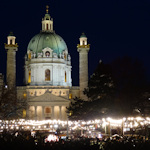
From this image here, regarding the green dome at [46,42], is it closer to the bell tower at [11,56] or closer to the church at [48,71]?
the church at [48,71]

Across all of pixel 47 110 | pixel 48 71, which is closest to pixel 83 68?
pixel 47 110

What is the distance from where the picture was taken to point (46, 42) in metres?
124

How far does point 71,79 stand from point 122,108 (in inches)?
3007

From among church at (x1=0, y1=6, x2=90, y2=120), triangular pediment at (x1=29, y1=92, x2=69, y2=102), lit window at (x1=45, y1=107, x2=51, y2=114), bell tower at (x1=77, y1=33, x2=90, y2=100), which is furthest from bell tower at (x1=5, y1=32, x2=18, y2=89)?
bell tower at (x1=77, y1=33, x2=90, y2=100)

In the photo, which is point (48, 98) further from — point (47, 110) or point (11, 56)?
point (11, 56)

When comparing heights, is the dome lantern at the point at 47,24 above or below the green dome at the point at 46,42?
above

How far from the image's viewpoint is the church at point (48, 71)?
110 m

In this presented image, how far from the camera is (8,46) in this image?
110m

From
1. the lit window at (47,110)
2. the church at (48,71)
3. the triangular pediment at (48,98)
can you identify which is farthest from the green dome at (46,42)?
the lit window at (47,110)

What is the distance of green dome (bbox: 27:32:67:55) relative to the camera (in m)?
124

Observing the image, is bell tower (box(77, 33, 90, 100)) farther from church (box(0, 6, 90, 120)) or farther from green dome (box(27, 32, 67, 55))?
green dome (box(27, 32, 67, 55))

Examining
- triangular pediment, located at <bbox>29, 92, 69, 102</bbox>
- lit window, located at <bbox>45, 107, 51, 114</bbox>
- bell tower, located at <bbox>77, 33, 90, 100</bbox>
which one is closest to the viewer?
bell tower, located at <bbox>77, 33, 90, 100</bbox>

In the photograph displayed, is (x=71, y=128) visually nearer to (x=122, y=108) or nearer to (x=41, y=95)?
(x=122, y=108)

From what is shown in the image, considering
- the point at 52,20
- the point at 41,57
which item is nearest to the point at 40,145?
the point at 41,57
